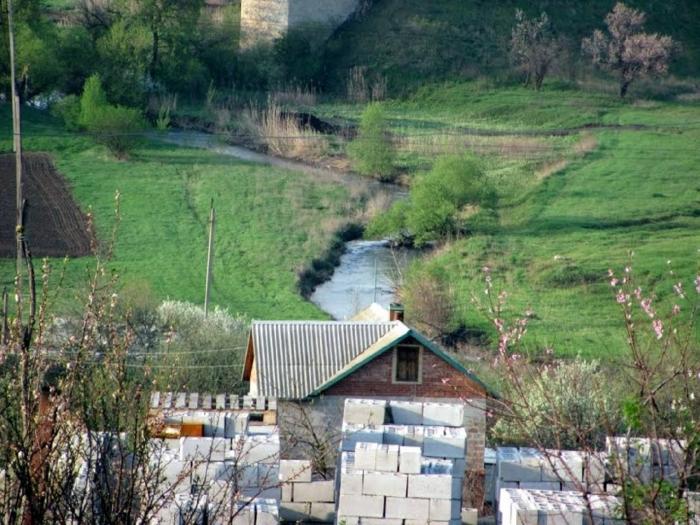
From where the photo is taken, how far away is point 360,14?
190ft

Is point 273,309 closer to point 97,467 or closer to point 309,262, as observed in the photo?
point 309,262

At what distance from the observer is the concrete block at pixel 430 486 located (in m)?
12.9

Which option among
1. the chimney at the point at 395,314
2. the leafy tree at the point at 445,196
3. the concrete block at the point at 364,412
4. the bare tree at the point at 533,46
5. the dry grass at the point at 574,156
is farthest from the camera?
the bare tree at the point at 533,46

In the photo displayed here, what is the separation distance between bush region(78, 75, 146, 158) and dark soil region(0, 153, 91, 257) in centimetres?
164

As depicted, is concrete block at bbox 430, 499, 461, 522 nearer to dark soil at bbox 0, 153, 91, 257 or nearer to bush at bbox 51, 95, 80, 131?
dark soil at bbox 0, 153, 91, 257

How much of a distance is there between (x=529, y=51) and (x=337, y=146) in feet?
33.3

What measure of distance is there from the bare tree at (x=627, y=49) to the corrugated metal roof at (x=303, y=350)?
31.1 metres

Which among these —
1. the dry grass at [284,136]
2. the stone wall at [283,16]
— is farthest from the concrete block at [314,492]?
the stone wall at [283,16]

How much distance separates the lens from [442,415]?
55.7 ft

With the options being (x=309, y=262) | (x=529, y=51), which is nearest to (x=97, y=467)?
(x=309, y=262)

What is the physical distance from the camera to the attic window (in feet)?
71.7

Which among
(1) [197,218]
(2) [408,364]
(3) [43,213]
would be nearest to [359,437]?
A: (2) [408,364]

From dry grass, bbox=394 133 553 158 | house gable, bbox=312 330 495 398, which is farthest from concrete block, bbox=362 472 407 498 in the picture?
dry grass, bbox=394 133 553 158

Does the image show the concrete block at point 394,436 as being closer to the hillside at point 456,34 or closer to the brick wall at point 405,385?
the brick wall at point 405,385
